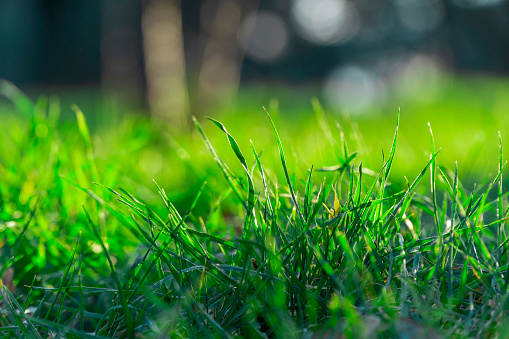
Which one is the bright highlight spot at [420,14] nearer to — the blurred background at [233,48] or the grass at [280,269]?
the blurred background at [233,48]

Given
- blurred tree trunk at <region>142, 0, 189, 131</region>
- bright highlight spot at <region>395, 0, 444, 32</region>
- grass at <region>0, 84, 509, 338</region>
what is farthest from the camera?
bright highlight spot at <region>395, 0, 444, 32</region>

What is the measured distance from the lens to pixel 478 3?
1184 centimetres

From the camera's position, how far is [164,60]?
8.16 ft

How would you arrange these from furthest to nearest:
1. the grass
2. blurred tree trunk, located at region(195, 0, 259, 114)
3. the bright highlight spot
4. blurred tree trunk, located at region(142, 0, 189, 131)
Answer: the bright highlight spot → blurred tree trunk, located at region(195, 0, 259, 114) → blurred tree trunk, located at region(142, 0, 189, 131) → the grass

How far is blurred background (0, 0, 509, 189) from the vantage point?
2.45 m

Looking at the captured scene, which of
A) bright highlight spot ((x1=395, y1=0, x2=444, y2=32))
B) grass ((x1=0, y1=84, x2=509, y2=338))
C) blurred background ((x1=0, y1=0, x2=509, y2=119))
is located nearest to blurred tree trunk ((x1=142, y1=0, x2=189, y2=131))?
blurred background ((x1=0, y1=0, x2=509, y2=119))

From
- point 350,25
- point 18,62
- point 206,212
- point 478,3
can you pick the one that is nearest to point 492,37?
point 478,3

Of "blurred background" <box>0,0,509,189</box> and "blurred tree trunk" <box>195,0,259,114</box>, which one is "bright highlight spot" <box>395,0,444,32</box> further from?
"blurred tree trunk" <box>195,0,259,114</box>

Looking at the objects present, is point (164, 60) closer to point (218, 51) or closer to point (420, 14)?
point (218, 51)

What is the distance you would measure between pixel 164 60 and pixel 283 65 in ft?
35.4

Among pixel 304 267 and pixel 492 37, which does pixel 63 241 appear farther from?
pixel 492 37

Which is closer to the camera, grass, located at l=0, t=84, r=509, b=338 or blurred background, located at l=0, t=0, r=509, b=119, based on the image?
grass, located at l=0, t=84, r=509, b=338

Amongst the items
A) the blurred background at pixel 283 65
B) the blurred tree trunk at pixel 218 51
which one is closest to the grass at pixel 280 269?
the blurred background at pixel 283 65

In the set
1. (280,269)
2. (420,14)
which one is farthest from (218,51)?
(420,14)
